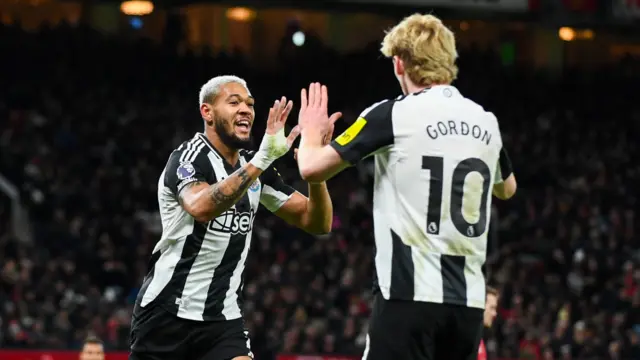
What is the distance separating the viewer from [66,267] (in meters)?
19.1

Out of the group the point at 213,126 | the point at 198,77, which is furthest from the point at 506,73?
the point at 213,126

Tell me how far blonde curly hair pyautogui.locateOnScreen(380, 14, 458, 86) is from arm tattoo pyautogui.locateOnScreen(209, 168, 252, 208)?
49.7 inches

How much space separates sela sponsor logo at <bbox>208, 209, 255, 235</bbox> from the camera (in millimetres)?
6634

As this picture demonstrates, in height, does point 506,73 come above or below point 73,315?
above

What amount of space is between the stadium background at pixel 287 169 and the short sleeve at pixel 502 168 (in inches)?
443

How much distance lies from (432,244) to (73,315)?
42.9 ft

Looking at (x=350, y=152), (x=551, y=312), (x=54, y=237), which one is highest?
(x=350, y=152)

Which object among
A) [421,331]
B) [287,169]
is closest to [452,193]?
[421,331]

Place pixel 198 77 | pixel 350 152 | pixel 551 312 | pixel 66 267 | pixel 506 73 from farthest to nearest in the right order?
pixel 506 73 → pixel 198 77 → pixel 551 312 → pixel 66 267 → pixel 350 152

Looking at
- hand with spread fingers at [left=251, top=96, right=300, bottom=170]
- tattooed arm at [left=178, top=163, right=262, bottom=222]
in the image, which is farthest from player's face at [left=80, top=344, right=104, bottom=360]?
hand with spread fingers at [left=251, top=96, right=300, bottom=170]

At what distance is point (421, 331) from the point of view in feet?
17.2

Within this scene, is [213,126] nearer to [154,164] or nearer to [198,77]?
[154,164]

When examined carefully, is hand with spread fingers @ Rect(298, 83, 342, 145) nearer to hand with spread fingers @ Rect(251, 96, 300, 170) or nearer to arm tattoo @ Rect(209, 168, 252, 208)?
hand with spread fingers @ Rect(251, 96, 300, 170)

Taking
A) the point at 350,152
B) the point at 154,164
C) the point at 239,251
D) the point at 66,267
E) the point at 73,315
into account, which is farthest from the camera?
the point at 154,164
